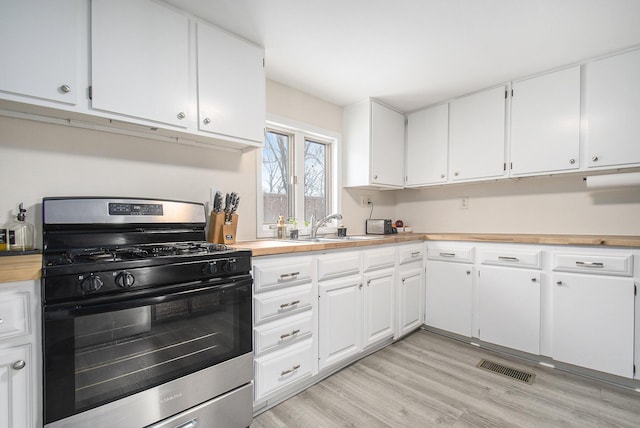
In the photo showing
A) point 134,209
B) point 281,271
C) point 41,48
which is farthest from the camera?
point 281,271

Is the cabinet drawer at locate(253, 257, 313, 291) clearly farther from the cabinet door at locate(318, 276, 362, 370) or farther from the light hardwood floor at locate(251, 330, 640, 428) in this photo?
the light hardwood floor at locate(251, 330, 640, 428)

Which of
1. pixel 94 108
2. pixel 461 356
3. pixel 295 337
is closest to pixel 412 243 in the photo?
pixel 461 356

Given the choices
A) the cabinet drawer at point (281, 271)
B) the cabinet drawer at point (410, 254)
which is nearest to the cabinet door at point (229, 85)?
the cabinet drawer at point (281, 271)

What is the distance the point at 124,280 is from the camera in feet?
3.65

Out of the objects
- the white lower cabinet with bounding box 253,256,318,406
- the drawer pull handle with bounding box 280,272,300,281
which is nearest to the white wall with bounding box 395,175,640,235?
the white lower cabinet with bounding box 253,256,318,406

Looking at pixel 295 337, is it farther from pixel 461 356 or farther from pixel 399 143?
pixel 399 143

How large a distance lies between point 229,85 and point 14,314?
57.9 inches

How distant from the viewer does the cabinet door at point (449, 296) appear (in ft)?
8.34

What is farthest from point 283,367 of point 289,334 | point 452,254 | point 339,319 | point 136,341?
point 452,254

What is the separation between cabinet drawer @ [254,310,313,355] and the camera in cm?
160

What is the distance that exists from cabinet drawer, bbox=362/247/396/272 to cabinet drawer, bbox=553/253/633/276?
1161 mm

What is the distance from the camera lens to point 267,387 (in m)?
1.63

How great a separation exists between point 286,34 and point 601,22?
190 centimetres

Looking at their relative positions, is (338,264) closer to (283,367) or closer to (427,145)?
(283,367)
